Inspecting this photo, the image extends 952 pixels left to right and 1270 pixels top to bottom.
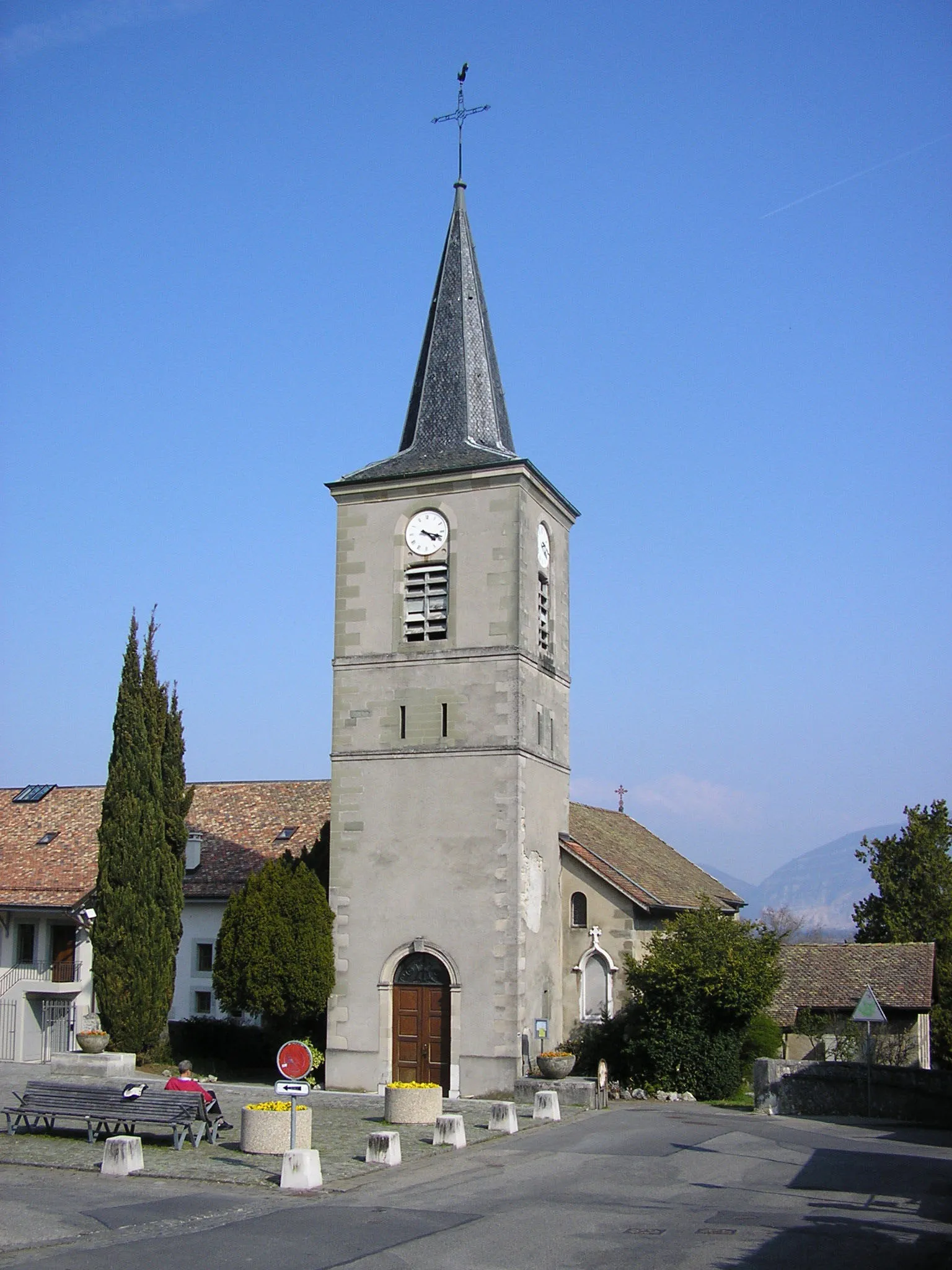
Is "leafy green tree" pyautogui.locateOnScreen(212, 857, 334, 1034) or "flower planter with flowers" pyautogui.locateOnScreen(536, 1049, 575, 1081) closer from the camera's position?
"flower planter with flowers" pyautogui.locateOnScreen(536, 1049, 575, 1081)

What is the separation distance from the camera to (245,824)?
3891cm

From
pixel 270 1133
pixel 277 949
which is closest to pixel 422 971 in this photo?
pixel 277 949

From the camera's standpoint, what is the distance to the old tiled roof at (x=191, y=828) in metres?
35.3

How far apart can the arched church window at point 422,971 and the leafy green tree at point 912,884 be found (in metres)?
21.2

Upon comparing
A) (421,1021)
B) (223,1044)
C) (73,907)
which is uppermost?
(73,907)

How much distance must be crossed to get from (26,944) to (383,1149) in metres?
20.1

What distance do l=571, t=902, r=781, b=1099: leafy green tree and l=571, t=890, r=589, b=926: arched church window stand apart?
1823 millimetres

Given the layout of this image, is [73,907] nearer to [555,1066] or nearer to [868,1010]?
[555,1066]

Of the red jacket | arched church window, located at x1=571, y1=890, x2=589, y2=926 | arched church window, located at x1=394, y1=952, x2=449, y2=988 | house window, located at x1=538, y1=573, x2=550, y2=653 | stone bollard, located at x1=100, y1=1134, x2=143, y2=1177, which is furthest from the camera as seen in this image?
house window, located at x1=538, y1=573, x2=550, y2=653

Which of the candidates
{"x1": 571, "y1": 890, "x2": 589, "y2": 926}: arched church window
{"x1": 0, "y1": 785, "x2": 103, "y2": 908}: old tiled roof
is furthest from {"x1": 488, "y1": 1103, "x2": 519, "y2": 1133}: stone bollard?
{"x1": 0, "y1": 785, "x2": 103, "y2": 908}: old tiled roof

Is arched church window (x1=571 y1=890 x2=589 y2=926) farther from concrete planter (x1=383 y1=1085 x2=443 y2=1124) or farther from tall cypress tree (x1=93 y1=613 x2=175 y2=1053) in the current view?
tall cypress tree (x1=93 y1=613 x2=175 y2=1053)

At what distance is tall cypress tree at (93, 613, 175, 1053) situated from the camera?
94.0ft

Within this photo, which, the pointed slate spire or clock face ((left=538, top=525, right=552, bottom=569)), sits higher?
the pointed slate spire

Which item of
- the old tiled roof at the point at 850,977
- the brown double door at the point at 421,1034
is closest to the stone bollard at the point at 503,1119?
the brown double door at the point at 421,1034
